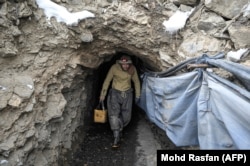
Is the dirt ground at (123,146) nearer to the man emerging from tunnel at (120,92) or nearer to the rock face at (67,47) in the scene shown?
the man emerging from tunnel at (120,92)

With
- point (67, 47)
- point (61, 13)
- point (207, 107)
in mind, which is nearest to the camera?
point (207, 107)

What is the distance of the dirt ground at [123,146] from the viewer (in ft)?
18.1

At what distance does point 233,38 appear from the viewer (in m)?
3.77

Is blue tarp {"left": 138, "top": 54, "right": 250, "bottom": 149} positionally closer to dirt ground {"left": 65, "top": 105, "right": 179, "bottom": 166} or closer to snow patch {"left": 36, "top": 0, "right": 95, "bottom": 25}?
dirt ground {"left": 65, "top": 105, "right": 179, "bottom": 166}

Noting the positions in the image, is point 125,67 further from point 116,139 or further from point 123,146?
point 123,146

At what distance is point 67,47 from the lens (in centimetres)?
478

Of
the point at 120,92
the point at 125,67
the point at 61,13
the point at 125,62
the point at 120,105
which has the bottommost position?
the point at 120,105

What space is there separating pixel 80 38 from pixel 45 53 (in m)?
0.73

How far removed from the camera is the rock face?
147 inches

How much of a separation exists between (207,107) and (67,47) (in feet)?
8.52

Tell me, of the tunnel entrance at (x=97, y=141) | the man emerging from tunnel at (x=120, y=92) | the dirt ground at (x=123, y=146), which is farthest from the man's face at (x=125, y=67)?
the dirt ground at (x=123, y=146)

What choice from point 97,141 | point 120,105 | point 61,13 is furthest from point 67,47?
point 97,141

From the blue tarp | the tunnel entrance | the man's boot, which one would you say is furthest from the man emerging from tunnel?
the blue tarp

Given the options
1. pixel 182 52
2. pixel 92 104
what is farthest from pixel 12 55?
pixel 92 104
